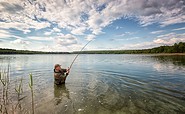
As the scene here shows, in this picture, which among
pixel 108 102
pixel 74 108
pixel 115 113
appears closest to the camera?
pixel 115 113

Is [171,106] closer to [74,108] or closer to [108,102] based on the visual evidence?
[108,102]

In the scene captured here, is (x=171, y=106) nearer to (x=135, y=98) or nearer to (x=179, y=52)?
(x=135, y=98)

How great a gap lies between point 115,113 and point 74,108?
2.14 metres

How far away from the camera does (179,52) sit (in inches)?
3691

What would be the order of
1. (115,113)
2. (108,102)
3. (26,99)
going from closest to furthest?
(115,113), (108,102), (26,99)

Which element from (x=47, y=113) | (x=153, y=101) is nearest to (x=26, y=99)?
(x=47, y=113)

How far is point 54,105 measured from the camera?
25.4 feet

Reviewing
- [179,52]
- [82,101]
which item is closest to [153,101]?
[82,101]

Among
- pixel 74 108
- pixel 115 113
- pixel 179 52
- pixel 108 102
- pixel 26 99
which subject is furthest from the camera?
pixel 179 52

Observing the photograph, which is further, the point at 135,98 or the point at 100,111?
the point at 135,98

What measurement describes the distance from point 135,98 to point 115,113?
2736 mm

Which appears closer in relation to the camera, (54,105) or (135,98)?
(54,105)

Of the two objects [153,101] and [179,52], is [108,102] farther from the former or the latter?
[179,52]

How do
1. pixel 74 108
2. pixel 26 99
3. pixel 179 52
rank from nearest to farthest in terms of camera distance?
pixel 74 108, pixel 26 99, pixel 179 52
